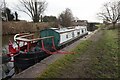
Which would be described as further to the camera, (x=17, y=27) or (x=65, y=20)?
(x=65, y=20)

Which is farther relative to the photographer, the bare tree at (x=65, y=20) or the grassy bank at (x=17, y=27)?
the bare tree at (x=65, y=20)

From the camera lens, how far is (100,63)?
26.8 feet

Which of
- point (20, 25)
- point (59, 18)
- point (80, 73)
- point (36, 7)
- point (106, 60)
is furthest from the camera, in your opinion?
point (36, 7)

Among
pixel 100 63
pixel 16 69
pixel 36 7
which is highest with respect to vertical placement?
pixel 36 7

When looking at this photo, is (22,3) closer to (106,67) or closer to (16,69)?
(16,69)

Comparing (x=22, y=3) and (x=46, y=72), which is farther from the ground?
(x=22, y=3)

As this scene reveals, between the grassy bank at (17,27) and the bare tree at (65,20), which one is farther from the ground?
the bare tree at (65,20)

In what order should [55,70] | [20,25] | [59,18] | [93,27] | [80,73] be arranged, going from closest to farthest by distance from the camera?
[80,73] < [55,70] < [20,25] < [59,18] < [93,27]

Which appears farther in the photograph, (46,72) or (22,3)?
(22,3)

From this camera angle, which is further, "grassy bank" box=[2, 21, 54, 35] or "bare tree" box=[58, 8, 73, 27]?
"bare tree" box=[58, 8, 73, 27]

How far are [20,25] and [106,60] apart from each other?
24.9 metres

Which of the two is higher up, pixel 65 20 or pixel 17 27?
pixel 65 20

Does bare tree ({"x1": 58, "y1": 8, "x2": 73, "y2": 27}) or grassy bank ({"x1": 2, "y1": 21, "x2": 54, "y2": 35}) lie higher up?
bare tree ({"x1": 58, "y1": 8, "x2": 73, "y2": 27})

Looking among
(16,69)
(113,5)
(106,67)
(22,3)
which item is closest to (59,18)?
(22,3)
